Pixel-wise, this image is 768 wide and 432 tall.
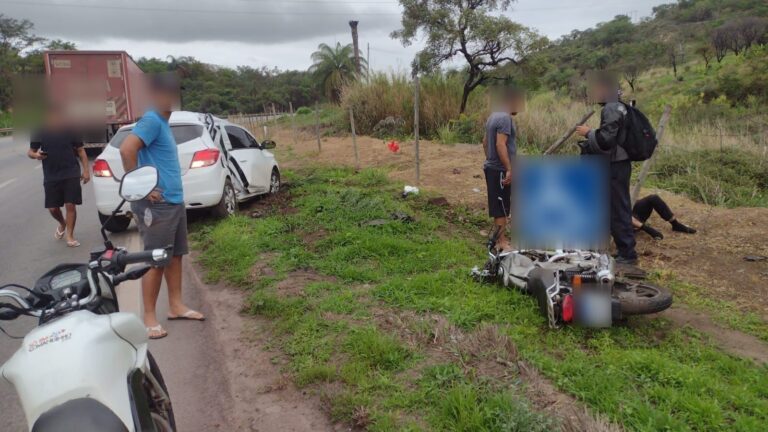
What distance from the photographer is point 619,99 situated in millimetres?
5070

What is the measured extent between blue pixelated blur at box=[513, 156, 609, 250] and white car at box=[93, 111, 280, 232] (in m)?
4.44

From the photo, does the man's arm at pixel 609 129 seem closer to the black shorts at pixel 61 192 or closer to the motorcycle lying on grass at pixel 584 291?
the motorcycle lying on grass at pixel 584 291

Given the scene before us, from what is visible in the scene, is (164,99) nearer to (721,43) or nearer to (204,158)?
(204,158)

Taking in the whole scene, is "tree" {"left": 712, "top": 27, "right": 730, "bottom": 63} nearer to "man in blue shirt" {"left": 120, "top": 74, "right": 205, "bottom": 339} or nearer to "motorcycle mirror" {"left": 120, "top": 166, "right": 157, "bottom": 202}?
"man in blue shirt" {"left": 120, "top": 74, "right": 205, "bottom": 339}

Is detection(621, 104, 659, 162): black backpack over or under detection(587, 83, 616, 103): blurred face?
under

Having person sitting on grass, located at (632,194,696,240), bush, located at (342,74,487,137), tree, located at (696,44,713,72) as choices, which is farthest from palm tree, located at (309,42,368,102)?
person sitting on grass, located at (632,194,696,240)

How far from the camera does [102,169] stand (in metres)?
7.07

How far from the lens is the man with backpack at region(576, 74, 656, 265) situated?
4914 mm

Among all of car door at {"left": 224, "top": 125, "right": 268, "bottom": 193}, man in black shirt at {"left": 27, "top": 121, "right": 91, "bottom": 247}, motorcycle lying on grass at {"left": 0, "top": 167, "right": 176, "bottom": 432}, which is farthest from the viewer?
car door at {"left": 224, "top": 125, "right": 268, "bottom": 193}

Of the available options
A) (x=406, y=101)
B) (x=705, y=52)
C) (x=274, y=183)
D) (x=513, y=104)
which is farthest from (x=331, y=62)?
(x=513, y=104)

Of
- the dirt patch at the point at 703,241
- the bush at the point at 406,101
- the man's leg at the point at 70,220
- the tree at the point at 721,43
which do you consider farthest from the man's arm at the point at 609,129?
the tree at the point at 721,43

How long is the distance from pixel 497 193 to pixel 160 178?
327cm

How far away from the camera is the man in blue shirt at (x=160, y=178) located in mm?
3965

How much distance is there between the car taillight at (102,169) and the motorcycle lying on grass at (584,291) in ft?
17.9
